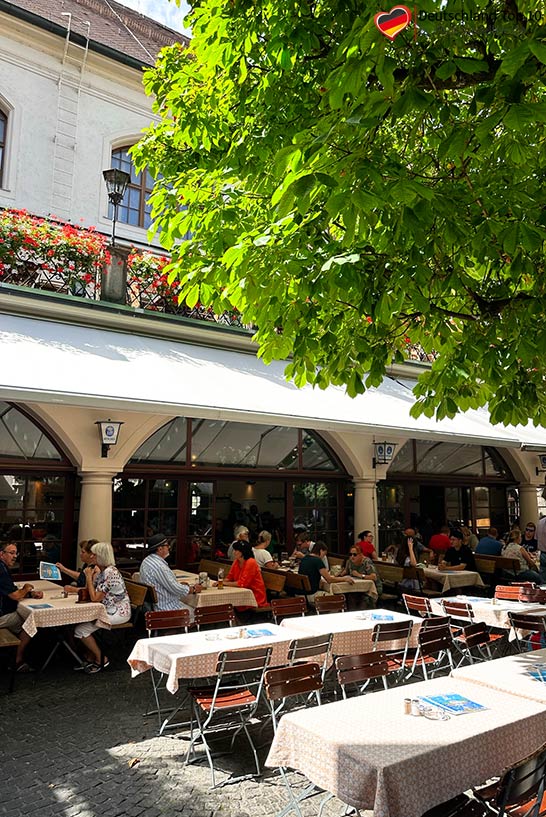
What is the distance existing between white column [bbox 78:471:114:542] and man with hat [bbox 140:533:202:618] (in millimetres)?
2258

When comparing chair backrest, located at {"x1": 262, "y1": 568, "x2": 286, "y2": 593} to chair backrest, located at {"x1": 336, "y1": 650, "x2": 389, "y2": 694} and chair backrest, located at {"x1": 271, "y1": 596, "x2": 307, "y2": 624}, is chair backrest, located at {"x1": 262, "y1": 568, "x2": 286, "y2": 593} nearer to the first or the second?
chair backrest, located at {"x1": 271, "y1": 596, "x2": 307, "y2": 624}

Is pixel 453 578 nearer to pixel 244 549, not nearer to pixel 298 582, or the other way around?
pixel 298 582

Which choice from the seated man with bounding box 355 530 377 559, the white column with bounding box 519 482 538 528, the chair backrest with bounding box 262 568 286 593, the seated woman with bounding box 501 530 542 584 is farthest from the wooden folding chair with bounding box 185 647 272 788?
the white column with bounding box 519 482 538 528

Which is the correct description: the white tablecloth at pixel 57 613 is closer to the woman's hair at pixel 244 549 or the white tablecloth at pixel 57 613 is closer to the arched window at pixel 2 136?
the woman's hair at pixel 244 549

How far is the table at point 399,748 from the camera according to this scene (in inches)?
Result: 123

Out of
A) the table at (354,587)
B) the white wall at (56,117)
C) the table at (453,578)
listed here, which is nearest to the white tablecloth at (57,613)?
the table at (354,587)

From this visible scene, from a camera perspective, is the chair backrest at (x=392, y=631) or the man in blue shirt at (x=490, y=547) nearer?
the chair backrest at (x=392, y=631)

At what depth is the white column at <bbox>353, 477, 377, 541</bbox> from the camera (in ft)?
41.3

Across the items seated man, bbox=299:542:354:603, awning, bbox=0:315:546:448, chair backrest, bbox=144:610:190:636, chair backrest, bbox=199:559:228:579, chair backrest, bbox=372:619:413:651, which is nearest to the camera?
chair backrest, bbox=372:619:413:651

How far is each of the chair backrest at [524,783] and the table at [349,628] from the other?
264cm

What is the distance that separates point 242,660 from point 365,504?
8.05 meters

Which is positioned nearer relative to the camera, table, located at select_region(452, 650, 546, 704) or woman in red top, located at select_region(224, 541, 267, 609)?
table, located at select_region(452, 650, 546, 704)

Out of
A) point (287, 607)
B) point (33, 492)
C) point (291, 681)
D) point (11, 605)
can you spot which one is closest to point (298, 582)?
point (287, 607)

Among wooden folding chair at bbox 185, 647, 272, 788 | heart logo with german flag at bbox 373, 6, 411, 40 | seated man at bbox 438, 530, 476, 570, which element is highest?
heart logo with german flag at bbox 373, 6, 411, 40
